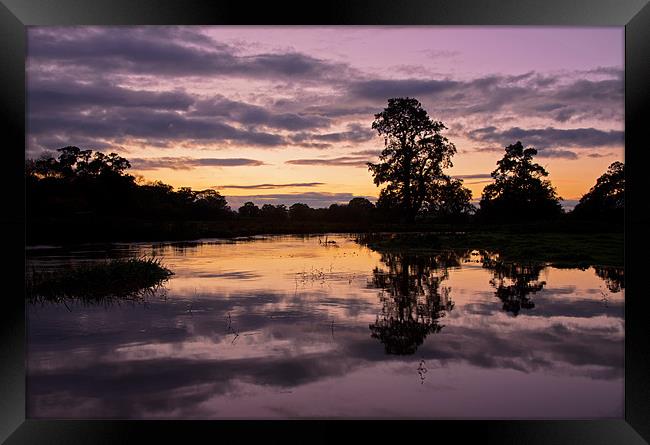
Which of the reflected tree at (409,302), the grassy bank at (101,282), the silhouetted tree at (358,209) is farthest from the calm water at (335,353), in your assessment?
the silhouetted tree at (358,209)

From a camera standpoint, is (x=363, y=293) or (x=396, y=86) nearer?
(x=363, y=293)

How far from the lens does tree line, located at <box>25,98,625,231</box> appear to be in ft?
120

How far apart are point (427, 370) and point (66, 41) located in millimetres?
22851

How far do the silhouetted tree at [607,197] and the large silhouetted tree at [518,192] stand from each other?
378 cm

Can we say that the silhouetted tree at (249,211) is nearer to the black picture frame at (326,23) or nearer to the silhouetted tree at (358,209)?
the silhouetted tree at (358,209)

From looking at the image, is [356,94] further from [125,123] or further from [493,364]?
[493,364]

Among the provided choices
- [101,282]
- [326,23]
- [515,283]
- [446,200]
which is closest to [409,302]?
[515,283]

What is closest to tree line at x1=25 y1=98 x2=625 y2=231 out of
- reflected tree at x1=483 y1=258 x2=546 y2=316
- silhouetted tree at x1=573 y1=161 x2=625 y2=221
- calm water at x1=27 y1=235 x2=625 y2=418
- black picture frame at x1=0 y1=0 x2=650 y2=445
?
silhouetted tree at x1=573 y1=161 x2=625 y2=221

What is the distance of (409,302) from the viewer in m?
13.0

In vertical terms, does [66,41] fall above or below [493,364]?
above

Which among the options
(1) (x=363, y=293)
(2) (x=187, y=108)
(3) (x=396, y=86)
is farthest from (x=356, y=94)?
(1) (x=363, y=293)

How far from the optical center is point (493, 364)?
28.8ft
